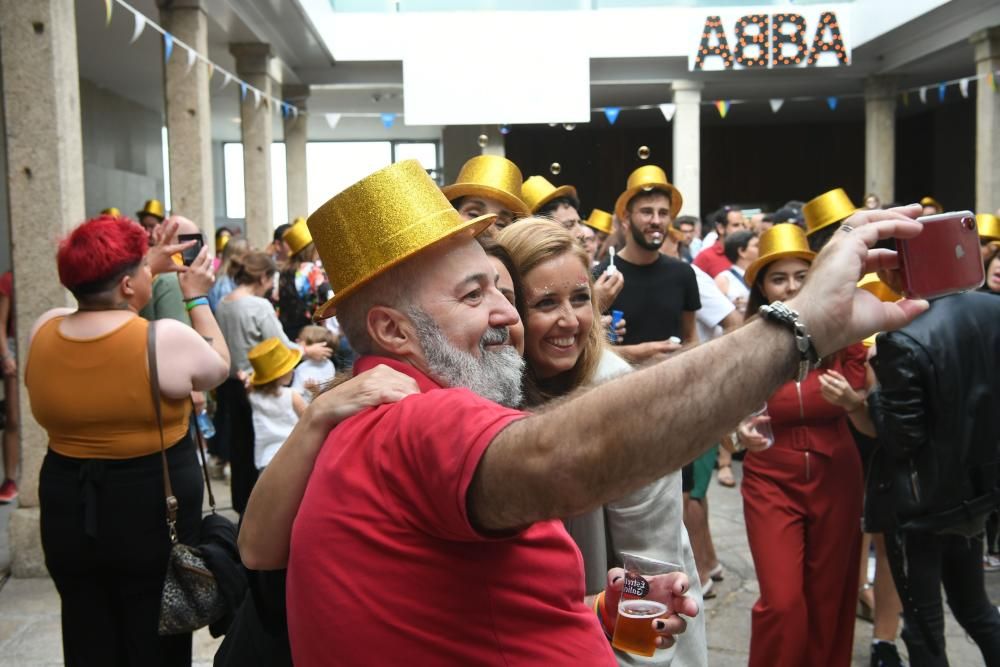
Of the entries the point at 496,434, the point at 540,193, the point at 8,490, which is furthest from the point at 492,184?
the point at 8,490

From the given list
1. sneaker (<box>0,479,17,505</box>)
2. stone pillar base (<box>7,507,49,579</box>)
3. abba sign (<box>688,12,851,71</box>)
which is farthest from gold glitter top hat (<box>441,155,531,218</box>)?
abba sign (<box>688,12,851,71</box>)

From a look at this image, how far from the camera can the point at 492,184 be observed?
4.31 m

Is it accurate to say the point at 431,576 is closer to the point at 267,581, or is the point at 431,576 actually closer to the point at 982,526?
the point at 267,581

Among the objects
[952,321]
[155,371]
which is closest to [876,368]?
[952,321]

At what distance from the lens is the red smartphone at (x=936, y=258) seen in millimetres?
1366

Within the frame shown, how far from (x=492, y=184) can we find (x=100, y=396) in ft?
6.34

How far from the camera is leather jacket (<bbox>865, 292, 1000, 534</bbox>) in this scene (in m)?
3.52

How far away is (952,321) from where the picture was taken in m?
3.56

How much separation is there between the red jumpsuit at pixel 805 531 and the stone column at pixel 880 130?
15380 millimetres

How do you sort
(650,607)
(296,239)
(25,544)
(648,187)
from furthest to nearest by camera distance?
(296,239)
(648,187)
(25,544)
(650,607)

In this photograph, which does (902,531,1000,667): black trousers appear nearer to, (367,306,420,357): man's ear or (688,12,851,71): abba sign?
(367,306,420,357): man's ear

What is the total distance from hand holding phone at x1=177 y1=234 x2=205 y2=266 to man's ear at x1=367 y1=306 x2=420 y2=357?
2.48 m

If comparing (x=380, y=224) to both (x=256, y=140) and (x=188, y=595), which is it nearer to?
(x=188, y=595)

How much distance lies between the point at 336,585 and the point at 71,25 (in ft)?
17.3
